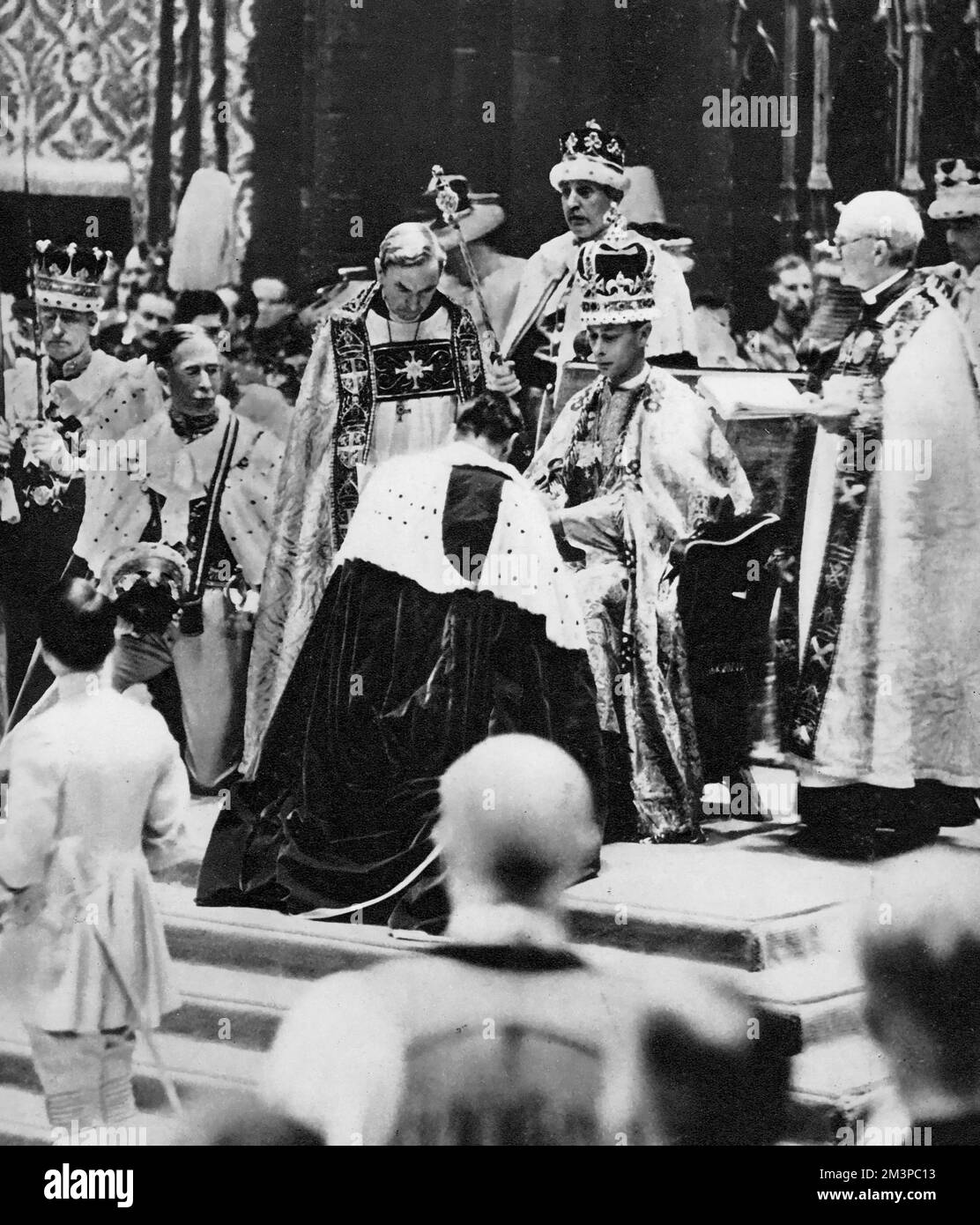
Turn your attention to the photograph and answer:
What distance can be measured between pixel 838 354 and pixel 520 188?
1105 mm

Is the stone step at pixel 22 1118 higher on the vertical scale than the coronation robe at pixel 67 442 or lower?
lower

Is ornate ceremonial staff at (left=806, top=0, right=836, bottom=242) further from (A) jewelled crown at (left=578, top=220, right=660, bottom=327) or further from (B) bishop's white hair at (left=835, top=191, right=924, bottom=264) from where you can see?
(A) jewelled crown at (left=578, top=220, right=660, bottom=327)

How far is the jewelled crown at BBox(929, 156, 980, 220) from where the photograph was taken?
5734mm

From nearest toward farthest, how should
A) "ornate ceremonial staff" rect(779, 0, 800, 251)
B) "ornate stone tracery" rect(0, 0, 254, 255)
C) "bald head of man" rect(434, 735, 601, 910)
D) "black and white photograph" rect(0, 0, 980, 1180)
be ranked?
"bald head of man" rect(434, 735, 601, 910), "black and white photograph" rect(0, 0, 980, 1180), "ornate ceremonial staff" rect(779, 0, 800, 251), "ornate stone tracery" rect(0, 0, 254, 255)

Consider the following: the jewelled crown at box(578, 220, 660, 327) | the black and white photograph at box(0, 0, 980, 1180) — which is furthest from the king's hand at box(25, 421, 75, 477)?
the jewelled crown at box(578, 220, 660, 327)

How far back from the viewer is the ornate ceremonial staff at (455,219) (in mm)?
5801

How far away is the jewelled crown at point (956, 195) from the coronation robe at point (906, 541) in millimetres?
221

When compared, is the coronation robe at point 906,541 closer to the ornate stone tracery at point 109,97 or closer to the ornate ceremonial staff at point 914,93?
the ornate ceremonial staff at point 914,93

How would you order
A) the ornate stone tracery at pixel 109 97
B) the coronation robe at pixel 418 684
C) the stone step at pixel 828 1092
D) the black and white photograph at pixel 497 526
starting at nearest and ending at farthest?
the stone step at pixel 828 1092 < the black and white photograph at pixel 497 526 < the coronation robe at pixel 418 684 < the ornate stone tracery at pixel 109 97

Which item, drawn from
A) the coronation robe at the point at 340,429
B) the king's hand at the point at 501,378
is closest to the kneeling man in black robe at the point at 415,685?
the coronation robe at the point at 340,429

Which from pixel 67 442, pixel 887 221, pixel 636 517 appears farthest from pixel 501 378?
pixel 67 442

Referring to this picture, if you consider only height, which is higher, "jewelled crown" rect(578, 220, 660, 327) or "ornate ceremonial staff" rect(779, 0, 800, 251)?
"ornate ceremonial staff" rect(779, 0, 800, 251)

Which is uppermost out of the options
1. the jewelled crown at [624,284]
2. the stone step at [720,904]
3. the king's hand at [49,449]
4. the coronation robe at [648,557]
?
the jewelled crown at [624,284]

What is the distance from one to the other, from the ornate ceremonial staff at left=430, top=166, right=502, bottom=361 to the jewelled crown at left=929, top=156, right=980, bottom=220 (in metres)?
1.40
